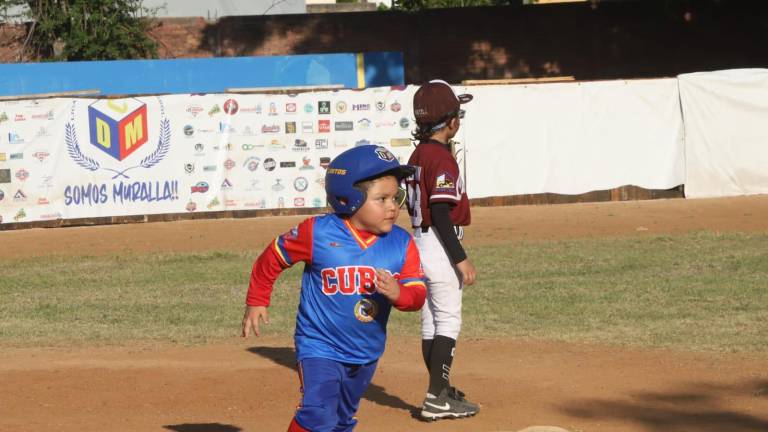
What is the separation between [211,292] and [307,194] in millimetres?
7072

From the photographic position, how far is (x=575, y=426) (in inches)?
265

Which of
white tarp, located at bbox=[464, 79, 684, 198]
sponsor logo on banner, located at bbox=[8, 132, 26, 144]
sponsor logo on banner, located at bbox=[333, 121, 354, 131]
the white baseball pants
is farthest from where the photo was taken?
white tarp, located at bbox=[464, 79, 684, 198]

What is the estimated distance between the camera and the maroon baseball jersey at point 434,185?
661 cm

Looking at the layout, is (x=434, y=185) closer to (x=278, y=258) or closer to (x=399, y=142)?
(x=278, y=258)

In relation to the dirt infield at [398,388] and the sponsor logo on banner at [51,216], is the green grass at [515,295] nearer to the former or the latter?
the dirt infield at [398,388]

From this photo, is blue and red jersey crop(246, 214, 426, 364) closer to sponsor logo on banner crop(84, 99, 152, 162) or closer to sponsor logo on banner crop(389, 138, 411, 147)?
sponsor logo on banner crop(84, 99, 152, 162)

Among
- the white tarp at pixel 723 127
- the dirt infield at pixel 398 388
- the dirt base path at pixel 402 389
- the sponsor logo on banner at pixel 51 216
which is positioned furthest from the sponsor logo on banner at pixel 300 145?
the dirt base path at pixel 402 389

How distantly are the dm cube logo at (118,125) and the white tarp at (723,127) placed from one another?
9.56m

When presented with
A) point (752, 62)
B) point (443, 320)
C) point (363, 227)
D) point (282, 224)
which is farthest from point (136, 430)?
point (752, 62)

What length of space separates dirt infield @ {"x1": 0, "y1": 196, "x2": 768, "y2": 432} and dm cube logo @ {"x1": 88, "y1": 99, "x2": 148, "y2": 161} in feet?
31.1

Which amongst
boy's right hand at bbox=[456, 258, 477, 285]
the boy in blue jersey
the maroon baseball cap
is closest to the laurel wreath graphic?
the maroon baseball cap

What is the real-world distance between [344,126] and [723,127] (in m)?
6.90

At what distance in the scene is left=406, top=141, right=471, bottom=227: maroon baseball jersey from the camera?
6609 mm

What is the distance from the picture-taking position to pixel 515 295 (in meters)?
11.6
